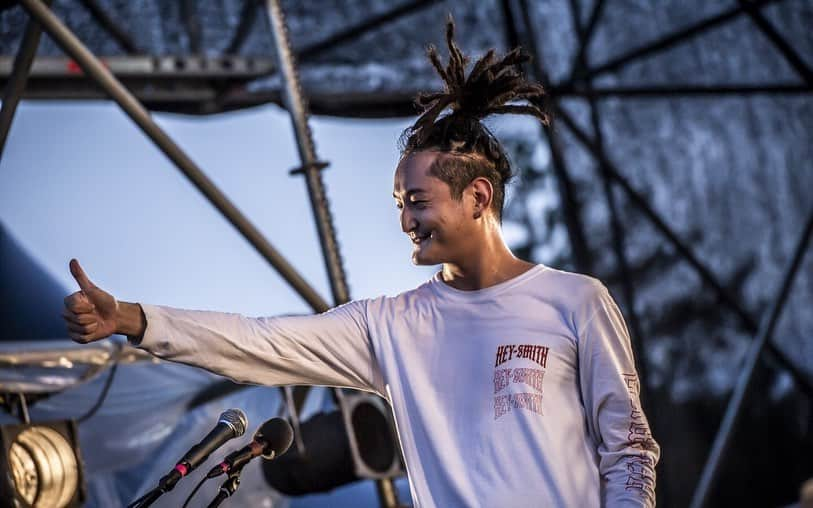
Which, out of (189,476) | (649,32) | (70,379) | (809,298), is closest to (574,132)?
(649,32)

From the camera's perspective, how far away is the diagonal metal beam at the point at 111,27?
4.96m

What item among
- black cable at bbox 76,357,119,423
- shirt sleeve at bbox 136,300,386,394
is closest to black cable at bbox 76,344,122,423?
black cable at bbox 76,357,119,423

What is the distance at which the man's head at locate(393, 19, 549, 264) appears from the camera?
100 inches

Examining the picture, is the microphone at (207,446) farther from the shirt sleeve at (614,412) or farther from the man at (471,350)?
the shirt sleeve at (614,412)

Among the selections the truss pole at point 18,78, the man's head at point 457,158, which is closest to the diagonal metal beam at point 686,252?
the truss pole at point 18,78

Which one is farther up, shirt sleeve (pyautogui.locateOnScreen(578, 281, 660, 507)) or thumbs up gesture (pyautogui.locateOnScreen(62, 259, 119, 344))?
thumbs up gesture (pyautogui.locateOnScreen(62, 259, 119, 344))

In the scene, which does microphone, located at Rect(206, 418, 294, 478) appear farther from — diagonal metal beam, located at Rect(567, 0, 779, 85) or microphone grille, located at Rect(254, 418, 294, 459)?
diagonal metal beam, located at Rect(567, 0, 779, 85)

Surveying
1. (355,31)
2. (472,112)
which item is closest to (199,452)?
(472,112)

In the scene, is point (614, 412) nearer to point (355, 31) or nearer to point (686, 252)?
point (355, 31)

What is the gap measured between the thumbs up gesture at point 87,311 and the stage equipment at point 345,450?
182 cm

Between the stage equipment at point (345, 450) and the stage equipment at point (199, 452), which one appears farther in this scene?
the stage equipment at point (345, 450)

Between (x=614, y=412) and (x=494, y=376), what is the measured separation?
249 mm

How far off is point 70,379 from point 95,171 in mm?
1311

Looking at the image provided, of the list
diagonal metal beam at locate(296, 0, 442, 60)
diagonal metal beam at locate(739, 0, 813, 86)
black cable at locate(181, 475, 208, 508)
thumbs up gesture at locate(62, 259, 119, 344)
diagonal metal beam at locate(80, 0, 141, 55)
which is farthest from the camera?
diagonal metal beam at locate(739, 0, 813, 86)
